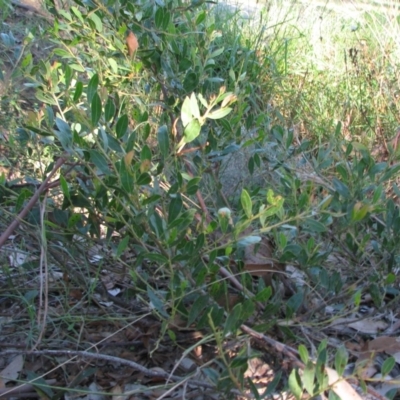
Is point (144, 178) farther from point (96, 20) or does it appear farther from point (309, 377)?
point (96, 20)

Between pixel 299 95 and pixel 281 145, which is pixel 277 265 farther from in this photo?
pixel 299 95

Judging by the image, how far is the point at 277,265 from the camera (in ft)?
5.70

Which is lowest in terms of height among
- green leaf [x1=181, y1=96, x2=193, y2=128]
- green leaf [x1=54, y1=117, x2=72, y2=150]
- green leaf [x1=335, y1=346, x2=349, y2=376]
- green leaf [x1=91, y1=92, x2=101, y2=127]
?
green leaf [x1=335, y1=346, x2=349, y2=376]

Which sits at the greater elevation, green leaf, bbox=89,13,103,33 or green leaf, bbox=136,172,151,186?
green leaf, bbox=89,13,103,33

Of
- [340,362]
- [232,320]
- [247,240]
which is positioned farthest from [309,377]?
[247,240]

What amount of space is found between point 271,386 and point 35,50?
10.5ft

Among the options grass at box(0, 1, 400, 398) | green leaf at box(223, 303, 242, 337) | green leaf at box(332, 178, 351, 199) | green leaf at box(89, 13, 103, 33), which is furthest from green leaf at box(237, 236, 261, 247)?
green leaf at box(89, 13, 103, 33)

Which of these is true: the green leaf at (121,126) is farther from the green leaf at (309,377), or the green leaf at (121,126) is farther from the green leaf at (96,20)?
the green leaf at (309,377)

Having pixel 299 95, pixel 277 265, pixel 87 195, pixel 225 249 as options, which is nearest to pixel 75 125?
pixel 87 195

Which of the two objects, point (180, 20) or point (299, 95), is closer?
point (180, 20)

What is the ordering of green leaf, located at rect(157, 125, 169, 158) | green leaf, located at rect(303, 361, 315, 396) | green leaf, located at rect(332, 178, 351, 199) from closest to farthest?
green leaf, located at rect(303, 361, 315, 396), green leaf, located at rect(157, 125, 169, 158), green leaf, located at rect(332, 178, 351, 199)

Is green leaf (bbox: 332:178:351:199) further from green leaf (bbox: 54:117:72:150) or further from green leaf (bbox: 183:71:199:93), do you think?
green leaf (bbox: 54:117:72:150)

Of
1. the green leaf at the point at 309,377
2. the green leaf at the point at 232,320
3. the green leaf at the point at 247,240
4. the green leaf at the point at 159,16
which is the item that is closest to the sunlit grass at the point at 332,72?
the green leaf at the point at 159,16

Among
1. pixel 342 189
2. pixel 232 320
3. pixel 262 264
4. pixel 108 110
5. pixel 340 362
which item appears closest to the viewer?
pixel 340 362
